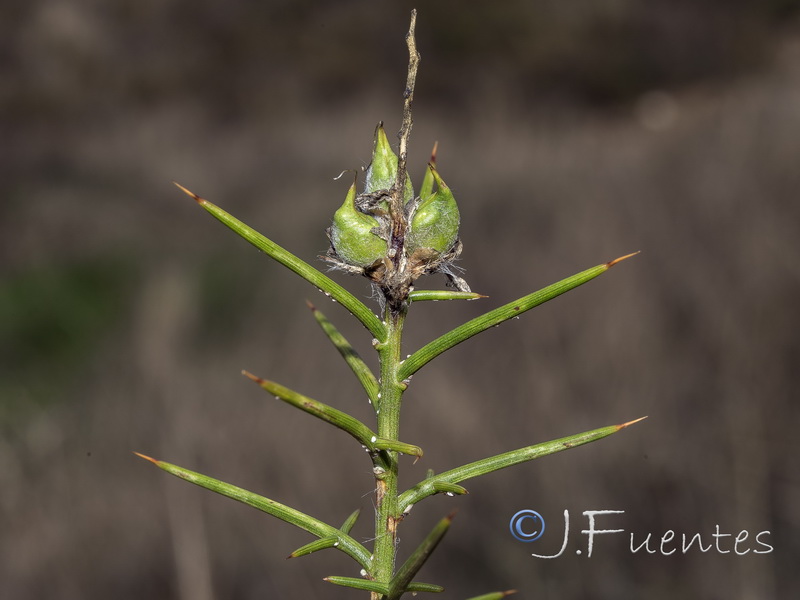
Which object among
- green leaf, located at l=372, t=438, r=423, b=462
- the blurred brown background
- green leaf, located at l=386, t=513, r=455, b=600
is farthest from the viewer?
the blurred brown background

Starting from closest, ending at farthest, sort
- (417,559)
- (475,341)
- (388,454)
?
(417,559) < (388,454) < (475,341)

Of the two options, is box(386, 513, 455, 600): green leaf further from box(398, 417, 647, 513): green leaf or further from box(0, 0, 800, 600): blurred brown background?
box(0, 0, 800, 600): blurred brown background

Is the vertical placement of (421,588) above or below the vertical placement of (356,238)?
below

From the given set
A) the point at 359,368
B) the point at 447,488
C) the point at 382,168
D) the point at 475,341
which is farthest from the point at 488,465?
the point at 475,341

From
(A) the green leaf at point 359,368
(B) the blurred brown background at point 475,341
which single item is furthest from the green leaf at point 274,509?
(B) the blurred brown background at point 475,341

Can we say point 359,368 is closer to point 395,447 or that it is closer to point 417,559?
point 395,447

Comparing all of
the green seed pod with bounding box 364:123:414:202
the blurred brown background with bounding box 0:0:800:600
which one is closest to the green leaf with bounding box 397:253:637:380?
the green seed pod with bounding box 364:123:414:202

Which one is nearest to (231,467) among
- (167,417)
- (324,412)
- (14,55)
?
(167,417)
